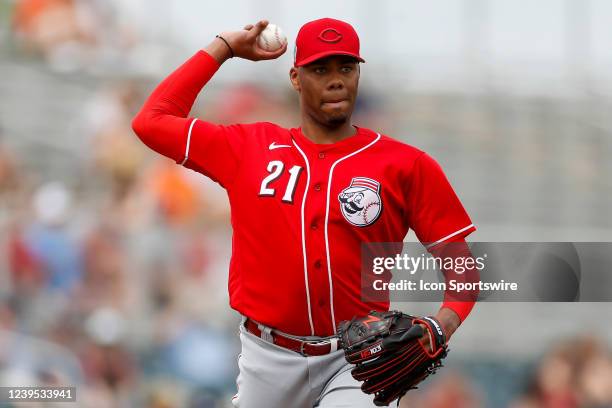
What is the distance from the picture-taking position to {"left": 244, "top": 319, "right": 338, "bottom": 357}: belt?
13.1 ft

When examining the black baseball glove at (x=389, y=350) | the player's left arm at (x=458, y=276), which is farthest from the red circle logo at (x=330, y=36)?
the black baseball glove at (x=389, y=350)

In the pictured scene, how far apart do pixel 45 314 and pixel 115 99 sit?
6.40 ft

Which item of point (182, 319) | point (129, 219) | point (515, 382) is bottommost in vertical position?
point (515, 382)

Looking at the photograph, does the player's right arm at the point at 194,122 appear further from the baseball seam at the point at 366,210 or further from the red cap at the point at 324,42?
the baseball seam at the point at 366,210

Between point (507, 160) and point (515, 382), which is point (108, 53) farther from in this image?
point (515, 382)

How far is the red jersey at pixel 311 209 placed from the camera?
3926 mm

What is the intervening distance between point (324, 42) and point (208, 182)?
200 inches

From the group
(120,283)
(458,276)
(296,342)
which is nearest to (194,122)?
(296,342)

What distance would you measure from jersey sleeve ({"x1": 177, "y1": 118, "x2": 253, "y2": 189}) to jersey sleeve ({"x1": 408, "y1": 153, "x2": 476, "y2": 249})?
635mm

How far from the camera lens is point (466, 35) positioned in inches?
392

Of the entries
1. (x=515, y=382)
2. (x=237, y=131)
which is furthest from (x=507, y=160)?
(x=237, y=131)

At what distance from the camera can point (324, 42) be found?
13.0ft

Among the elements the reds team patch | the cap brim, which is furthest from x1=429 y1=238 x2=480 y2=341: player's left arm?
the cap brim

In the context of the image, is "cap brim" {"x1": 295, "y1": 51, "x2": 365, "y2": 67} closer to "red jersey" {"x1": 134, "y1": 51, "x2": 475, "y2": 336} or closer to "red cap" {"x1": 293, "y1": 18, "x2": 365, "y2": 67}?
"red cap" {"x1": 293, "y1": 18, "x2": 365, "y2": 67}
